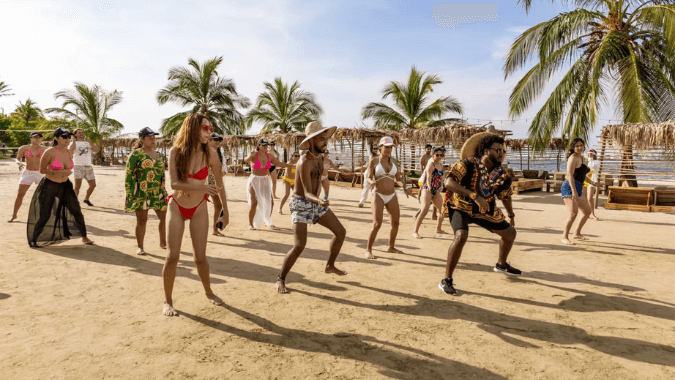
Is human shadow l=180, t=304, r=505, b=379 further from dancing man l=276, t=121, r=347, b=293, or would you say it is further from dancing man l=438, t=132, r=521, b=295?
dancing man l=438, t=132, r=521, b=295

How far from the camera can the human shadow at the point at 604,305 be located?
3.88 m

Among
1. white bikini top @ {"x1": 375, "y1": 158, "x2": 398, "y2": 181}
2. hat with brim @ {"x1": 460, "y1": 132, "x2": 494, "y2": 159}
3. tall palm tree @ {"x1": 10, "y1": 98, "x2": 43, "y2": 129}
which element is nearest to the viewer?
hat with brim @ {"x1": 460, "y1": 132, "x2": 494, "y2": 159}

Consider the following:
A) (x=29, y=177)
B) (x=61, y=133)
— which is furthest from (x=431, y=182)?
(x=29, y=177)

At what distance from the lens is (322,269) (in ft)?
17.4

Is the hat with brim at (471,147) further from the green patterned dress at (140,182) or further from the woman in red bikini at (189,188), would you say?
the green patterned dress at (140,182)

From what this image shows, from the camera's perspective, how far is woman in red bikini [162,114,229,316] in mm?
3467

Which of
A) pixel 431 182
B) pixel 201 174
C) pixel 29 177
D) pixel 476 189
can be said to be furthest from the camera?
pixel 29 177

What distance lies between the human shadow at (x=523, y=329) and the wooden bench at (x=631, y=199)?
405 inches

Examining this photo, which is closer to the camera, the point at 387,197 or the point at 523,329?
the point at 523,329

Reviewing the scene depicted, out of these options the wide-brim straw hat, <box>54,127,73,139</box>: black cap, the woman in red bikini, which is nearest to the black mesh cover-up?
<box>54,127,73,139</box>: black cap

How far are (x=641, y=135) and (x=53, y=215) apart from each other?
1486 centimetres

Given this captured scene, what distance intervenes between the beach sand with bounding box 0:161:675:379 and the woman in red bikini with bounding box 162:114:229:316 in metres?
0.56

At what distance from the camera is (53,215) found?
6.05m

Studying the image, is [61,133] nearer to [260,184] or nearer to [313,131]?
[260,184]
